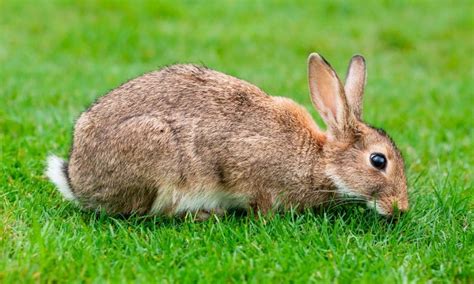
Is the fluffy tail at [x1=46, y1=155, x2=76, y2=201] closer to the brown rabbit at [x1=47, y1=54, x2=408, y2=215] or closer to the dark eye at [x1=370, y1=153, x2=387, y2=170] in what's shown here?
the brown rabbit at [x1=47, y1=54, x2=408, y2=215]

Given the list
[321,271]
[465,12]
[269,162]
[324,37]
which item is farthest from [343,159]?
[465,12]

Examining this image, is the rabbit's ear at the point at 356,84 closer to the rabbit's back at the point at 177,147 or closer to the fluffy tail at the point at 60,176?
the rabbit's back at the point at 177,147

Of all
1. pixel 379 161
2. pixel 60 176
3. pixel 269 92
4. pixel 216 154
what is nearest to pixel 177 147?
pixel 216 154

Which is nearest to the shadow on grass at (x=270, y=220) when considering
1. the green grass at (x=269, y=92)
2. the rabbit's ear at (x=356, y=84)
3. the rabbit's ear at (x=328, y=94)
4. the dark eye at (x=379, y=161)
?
the green grass at (x=269, y=92)

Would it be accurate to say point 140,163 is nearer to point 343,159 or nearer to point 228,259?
point 228,259

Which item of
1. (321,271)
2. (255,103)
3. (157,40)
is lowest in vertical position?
(157,40)

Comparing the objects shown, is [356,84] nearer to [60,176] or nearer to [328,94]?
[328,94]

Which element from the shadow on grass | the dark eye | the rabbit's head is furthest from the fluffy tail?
the dark eye
